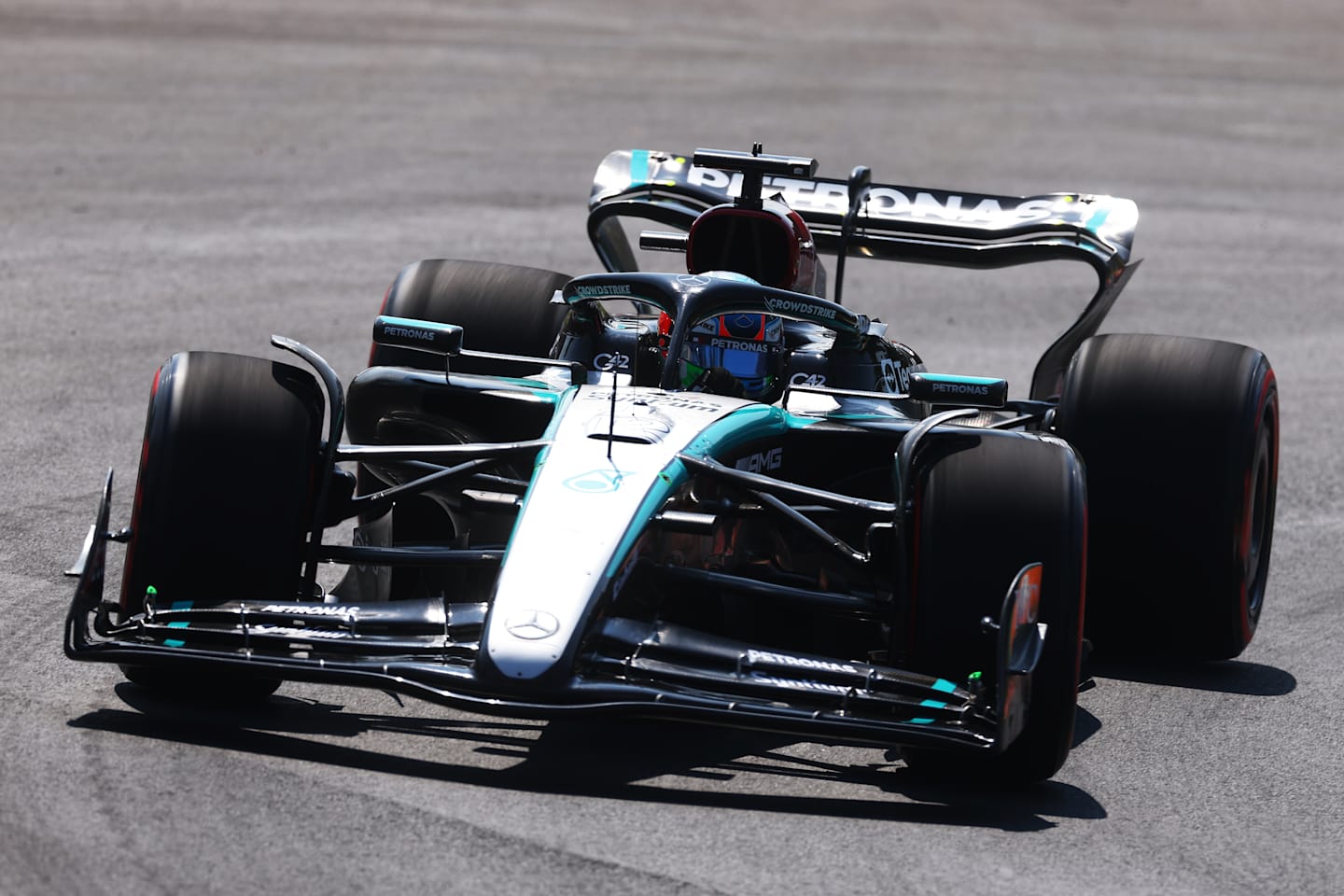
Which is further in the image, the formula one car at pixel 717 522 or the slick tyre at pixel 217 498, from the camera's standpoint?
the slick tyre at pixel 217 498

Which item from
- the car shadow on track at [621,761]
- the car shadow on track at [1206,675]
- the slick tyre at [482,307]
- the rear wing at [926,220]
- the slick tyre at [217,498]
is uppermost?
the rear wing at [926,220]

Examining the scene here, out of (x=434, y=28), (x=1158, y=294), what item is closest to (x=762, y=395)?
(x=1158, y=294)

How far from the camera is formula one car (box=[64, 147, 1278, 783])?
5949 millimetres

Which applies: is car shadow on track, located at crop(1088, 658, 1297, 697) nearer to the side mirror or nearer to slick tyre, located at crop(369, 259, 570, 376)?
the side mirror

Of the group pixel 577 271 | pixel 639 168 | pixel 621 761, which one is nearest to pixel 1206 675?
pixel 621 761

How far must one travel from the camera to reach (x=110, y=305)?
45.2 feet

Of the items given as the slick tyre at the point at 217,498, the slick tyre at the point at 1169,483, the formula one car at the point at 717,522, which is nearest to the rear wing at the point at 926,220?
the formula one car at the point at 717,522

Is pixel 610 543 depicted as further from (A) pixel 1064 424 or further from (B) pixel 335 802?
(A) pixel 1064 424

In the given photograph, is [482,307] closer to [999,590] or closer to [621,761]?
[621,761]

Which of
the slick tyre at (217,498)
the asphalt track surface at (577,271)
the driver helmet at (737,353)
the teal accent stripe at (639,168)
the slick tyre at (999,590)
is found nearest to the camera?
the asphalt track surface at (577,271)

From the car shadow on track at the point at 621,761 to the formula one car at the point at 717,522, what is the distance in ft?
0.44

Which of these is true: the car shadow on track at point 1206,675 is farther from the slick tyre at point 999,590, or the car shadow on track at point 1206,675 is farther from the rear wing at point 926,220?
the rear wing at point 926,220

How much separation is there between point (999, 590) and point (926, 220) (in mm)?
3897

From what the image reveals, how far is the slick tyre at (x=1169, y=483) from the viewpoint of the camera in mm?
7711
